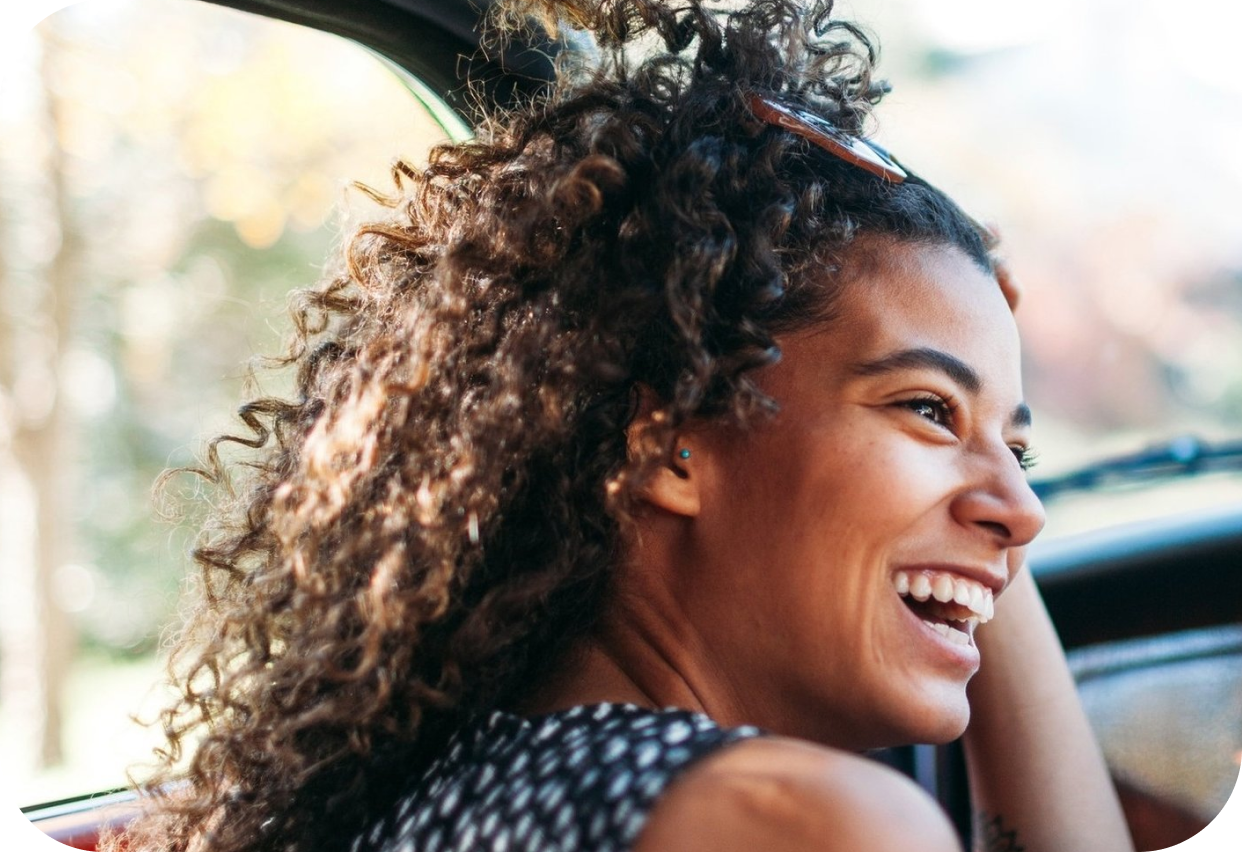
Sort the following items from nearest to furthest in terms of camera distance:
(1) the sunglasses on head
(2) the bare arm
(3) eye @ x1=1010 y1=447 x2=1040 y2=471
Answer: (1) the sunglasses on head
(3) eye @ x1=1010 y1=447 x2=1040 y2=471
(2) the bare arm

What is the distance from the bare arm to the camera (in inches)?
88.6

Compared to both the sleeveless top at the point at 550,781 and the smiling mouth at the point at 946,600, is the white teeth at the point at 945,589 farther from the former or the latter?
the sleeveless top at the point at 550,781

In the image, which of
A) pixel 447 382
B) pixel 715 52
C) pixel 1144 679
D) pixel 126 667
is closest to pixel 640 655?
pixel 447 382

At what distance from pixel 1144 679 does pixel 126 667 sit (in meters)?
3.26

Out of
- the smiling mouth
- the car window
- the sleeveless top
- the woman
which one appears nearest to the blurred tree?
the car window

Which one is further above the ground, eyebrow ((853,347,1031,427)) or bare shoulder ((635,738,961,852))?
eyebrow ((853,347,1031,427))

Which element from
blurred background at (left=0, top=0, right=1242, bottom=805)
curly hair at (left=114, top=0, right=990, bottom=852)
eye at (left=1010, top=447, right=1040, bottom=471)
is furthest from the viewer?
blurred background at (left=0, top=0, right=1242, bottom=805)

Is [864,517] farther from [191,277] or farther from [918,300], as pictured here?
[191,277]

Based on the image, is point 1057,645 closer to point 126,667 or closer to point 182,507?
point 182,507

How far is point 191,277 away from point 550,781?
486cm

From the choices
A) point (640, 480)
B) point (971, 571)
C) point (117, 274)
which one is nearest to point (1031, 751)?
point (971, 571)

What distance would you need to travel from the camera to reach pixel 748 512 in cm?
172

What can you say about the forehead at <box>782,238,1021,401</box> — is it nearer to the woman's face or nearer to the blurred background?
the woman's face

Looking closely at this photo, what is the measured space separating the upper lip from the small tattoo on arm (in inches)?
28.0
